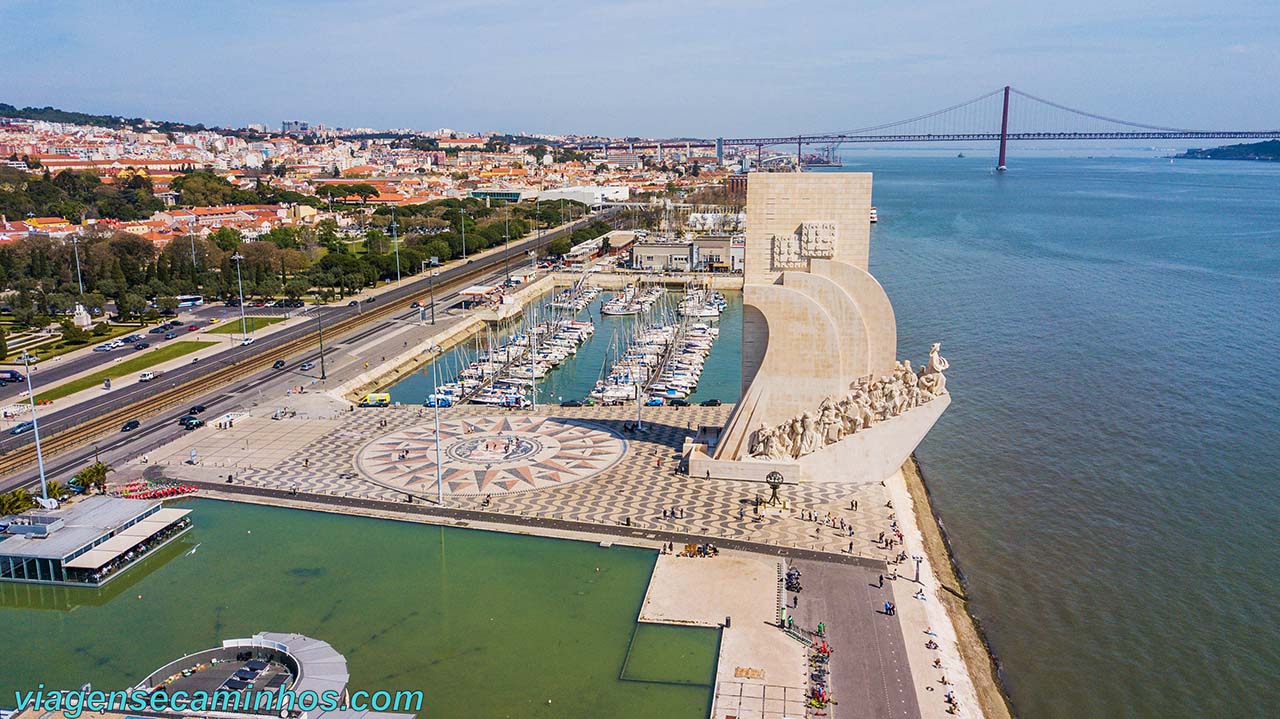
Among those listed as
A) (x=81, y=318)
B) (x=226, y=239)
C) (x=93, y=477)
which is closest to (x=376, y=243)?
(x=226, y=239)

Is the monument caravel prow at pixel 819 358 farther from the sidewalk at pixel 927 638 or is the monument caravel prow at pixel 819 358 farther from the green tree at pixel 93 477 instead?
the green tree at pixel 93 477

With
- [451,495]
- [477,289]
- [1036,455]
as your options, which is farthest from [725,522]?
[477,289]

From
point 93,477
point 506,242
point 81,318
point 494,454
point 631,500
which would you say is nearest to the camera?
point 631,500

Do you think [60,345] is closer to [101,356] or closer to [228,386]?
[101,356]

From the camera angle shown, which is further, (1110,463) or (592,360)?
(592,360)

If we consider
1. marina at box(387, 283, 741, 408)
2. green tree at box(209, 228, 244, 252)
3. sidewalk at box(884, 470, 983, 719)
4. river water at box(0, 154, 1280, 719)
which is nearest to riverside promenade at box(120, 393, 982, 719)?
sidewalk at box(884, 470, 983, 719)

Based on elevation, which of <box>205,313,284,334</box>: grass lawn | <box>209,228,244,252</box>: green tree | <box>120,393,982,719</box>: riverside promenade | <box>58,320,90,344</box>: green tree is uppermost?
<box>209,228,244,252</box>: green tree

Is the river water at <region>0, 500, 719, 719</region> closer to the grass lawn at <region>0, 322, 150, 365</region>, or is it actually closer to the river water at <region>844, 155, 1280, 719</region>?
the river water at <region>844, 155, 1280, 719</region>
